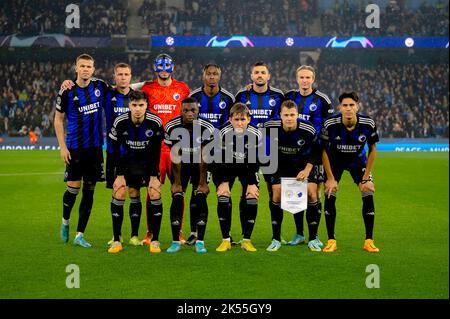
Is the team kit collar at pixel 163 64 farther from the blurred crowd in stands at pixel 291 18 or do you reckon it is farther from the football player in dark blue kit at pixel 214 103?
the blurred crowd in stands at pixel 291 18

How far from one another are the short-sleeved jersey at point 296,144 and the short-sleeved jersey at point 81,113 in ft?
6.67

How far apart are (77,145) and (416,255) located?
4.03 m

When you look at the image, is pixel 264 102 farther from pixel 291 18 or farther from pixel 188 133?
pixel 291 18

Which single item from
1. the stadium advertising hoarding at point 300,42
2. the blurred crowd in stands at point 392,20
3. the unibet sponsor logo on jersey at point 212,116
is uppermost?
the blurred crowd in stands at point 392,20

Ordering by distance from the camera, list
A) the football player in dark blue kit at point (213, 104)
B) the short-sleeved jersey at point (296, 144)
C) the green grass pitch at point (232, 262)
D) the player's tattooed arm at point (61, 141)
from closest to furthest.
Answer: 1. the green grass pitch at point (232, 262)
2. the short-sleeved jersey at point (296, 144)
3. the player's tattooed arm at point (61, 141)
4. the football player in dark blue kit at point (213, 104)

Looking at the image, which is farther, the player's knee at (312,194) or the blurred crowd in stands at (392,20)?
the blurred crowd in stands at (392,20)

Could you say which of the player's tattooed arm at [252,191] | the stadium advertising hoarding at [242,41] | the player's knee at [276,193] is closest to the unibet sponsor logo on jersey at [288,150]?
the player's knee at [276,193]

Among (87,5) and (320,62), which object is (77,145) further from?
(320,62)

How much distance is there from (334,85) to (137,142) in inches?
1089

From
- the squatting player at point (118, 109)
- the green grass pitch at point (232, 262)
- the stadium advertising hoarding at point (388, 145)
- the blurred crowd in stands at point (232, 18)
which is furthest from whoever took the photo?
the blurred crowd in stands at point (232, 18)

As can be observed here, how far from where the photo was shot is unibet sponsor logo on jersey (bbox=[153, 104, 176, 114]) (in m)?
8.91

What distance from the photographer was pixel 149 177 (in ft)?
27.1

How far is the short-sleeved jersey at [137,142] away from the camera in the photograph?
8.12 m

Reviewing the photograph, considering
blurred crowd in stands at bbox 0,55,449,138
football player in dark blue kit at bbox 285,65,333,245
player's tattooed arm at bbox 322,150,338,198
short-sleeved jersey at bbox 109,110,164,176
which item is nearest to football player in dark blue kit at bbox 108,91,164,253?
short-sleeved jersey at bbox 109,110,164,176
